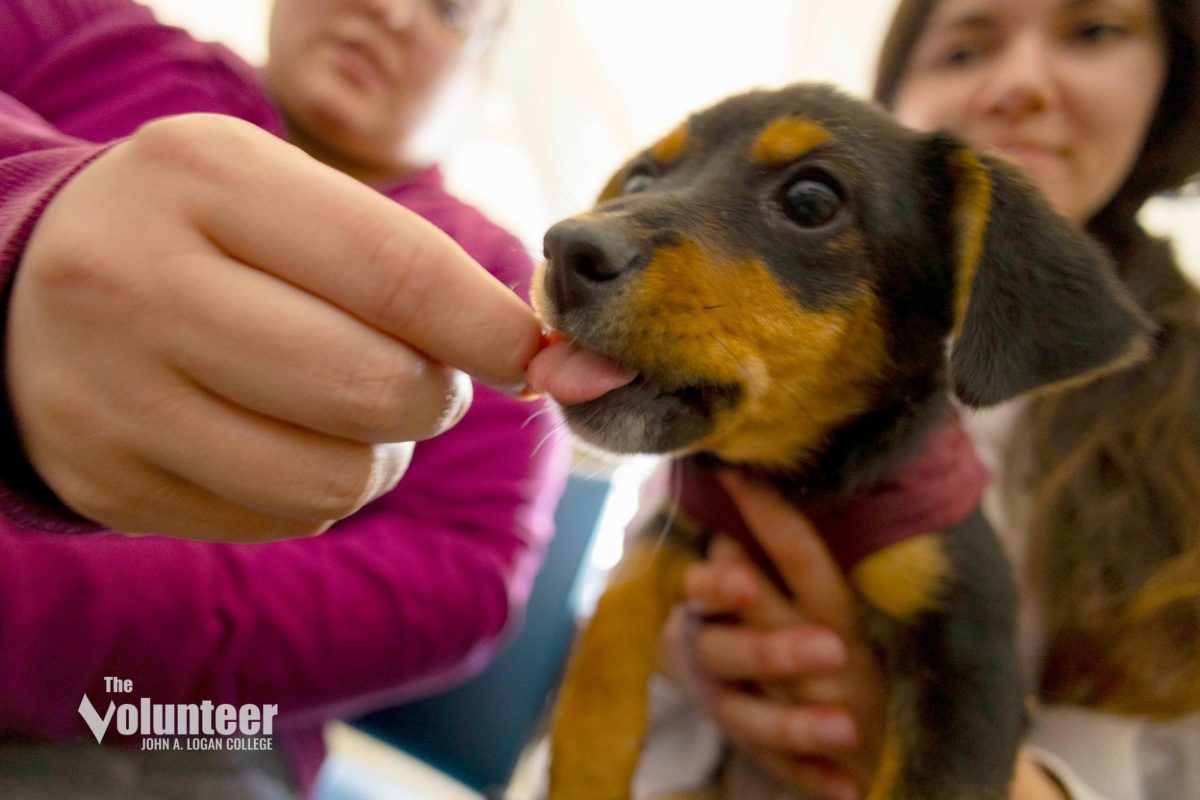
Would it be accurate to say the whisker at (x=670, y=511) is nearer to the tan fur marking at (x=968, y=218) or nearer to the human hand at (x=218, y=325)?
the tan fur marking at (x=968, y=218)

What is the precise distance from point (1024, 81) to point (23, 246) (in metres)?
1.53

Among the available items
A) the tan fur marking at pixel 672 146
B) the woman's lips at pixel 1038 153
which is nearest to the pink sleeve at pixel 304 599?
the tan fur marking at pixel 672 146

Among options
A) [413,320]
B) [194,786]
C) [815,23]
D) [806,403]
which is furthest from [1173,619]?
[815,23]

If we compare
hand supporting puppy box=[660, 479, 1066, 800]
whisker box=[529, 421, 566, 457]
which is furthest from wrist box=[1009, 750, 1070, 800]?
whisker box=[529, 421, 566, 457]

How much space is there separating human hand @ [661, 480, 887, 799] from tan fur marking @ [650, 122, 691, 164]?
53cm

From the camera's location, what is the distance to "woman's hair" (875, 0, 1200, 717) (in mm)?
1145

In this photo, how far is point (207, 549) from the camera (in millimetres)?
877

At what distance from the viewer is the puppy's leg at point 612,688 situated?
1.02 meters

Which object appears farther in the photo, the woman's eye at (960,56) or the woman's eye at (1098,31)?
the woman's eye at (960,56)

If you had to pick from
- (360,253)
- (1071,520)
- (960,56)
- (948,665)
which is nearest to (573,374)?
(360,253)

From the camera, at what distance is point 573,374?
1.97 ft

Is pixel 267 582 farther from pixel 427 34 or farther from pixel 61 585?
pixel 427 34

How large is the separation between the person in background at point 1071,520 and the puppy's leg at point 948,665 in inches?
3.5

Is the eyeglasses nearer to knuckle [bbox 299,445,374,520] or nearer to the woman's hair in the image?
knuckle [bbox 299,445,374,520]
